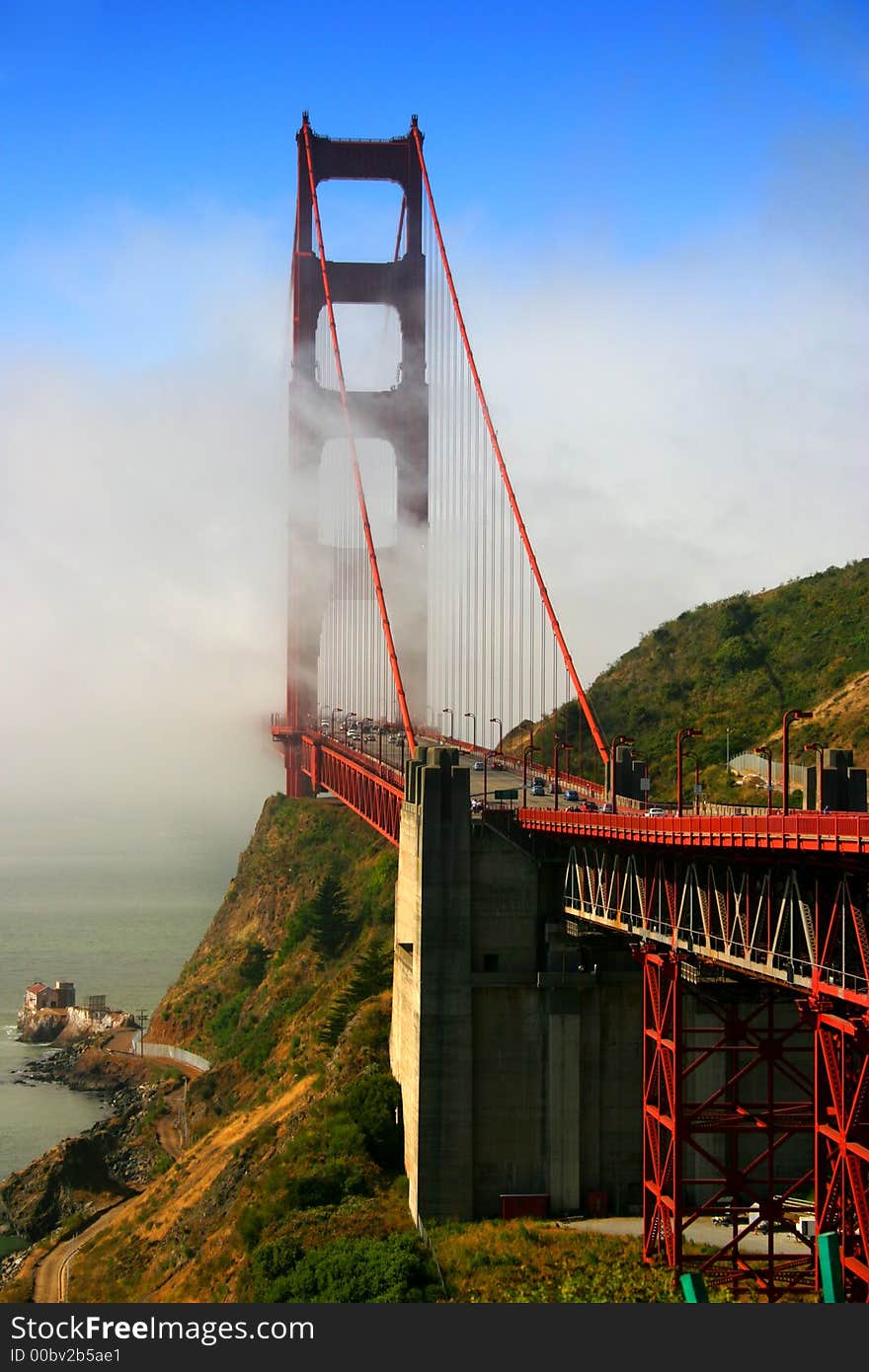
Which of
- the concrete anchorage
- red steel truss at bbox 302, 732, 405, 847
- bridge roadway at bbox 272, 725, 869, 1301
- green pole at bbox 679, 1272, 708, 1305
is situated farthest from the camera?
red steel truss at bbox 302, 732, 405, 847

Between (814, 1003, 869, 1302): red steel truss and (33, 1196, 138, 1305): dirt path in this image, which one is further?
(33, 1196, 138, 1305): dirt path

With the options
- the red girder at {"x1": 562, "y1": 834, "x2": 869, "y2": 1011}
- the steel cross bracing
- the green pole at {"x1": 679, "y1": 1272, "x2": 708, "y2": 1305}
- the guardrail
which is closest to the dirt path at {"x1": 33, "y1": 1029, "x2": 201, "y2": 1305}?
the guardrail

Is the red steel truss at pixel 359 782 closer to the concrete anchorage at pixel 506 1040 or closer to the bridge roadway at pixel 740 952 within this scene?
the bridge roadway at pixel 740 952

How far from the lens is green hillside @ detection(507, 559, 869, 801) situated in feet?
267

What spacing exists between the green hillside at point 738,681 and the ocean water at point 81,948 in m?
32.5

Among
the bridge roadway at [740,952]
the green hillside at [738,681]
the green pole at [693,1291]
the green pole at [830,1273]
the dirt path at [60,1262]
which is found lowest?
the dirt path at [60,1262]

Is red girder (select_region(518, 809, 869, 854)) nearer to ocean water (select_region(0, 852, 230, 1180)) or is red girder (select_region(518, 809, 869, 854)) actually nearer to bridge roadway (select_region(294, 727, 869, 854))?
bridge roadway (select_region(294, 727, 869, 854))

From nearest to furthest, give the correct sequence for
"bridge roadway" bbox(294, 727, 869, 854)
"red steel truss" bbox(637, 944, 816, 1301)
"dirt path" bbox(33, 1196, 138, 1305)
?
"bridge roadway" bbox(294, 727, 869, 854)
"red steel truss" bbox(637, 944, 816, 1301)
"dirt path" bbox(33, 1196, 138, 1305)

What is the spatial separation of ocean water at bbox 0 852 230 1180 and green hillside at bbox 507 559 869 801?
106 feet

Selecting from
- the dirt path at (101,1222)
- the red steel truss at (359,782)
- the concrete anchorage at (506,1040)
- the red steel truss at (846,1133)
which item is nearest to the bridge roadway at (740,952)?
the red steel truss at (846,1133)

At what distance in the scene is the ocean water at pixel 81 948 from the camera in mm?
79500

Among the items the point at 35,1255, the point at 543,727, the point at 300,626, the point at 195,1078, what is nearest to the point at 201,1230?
the point at 35,1255

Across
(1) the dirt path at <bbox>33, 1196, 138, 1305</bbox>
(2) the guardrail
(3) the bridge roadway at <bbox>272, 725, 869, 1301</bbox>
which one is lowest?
(1) the dirt path at <bbox>33, 1196, 138, 1305</bbox>

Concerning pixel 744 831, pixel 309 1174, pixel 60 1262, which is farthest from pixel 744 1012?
pixel 60 1262
